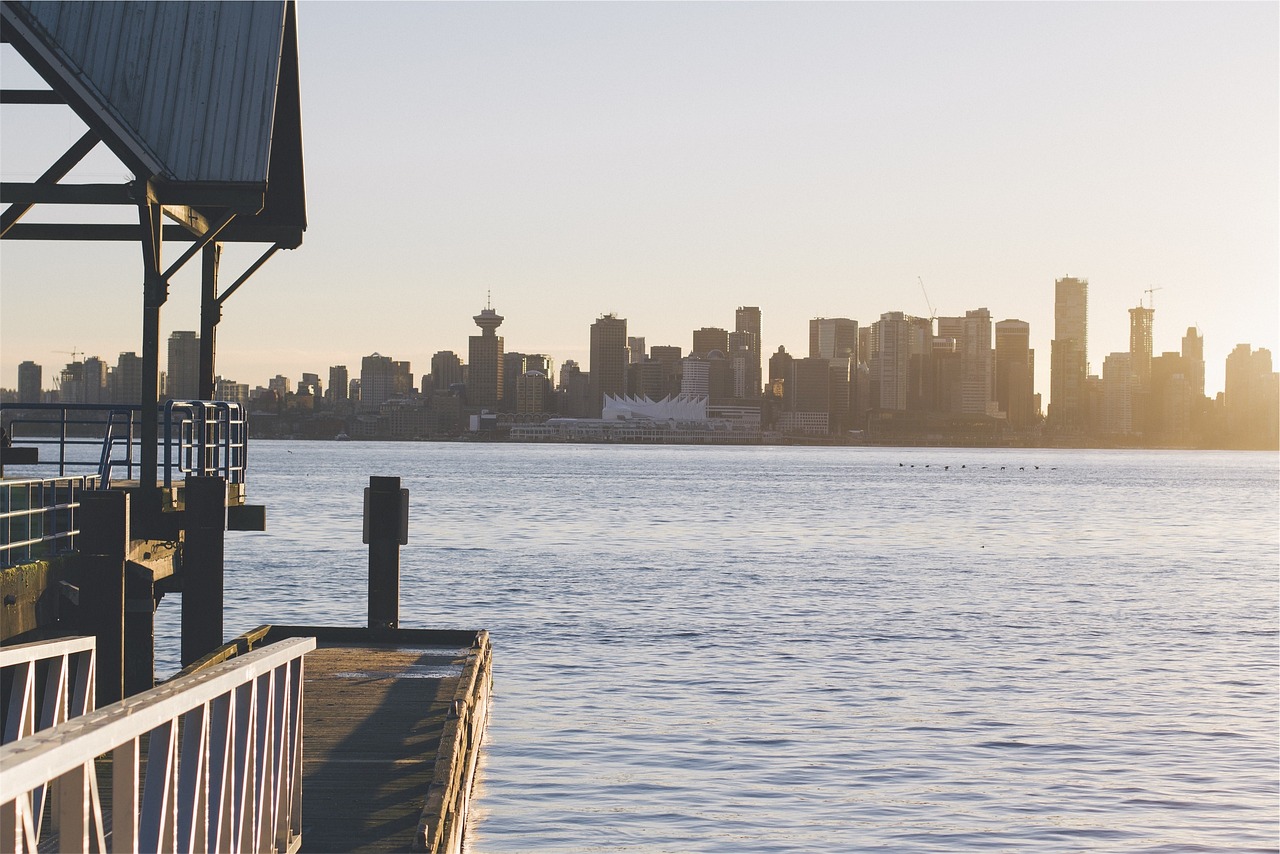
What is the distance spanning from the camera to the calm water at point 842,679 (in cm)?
1526

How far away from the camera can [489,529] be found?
66.2 metres

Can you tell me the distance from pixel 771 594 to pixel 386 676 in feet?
81.2

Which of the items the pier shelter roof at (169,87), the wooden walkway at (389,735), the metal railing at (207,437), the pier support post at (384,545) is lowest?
the wooden walkway at (389,735)

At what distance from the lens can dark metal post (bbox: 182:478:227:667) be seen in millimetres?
15203

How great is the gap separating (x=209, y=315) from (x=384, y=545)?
4.17 metres

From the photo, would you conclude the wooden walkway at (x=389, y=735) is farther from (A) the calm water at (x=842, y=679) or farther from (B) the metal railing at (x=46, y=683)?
(B) the metal railing at (x=46, y=683)

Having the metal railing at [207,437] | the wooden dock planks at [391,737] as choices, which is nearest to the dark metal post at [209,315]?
the metal railing at [207,437]

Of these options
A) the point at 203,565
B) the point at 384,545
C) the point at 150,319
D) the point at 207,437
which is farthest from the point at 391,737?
the point at 384,545

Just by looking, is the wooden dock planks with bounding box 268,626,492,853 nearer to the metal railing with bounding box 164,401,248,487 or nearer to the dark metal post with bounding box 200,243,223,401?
the metal railing with bounding box 164,401,248,487

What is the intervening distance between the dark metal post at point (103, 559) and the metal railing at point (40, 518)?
0.58 meters

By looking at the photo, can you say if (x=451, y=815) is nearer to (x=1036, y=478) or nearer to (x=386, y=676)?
(x=386, y=676)

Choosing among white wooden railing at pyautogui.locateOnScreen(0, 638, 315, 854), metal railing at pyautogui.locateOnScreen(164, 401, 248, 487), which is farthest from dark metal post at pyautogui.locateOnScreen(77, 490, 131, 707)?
white wooden railing at pyautogui.locateOnScreen(0, 638, 315, 854)

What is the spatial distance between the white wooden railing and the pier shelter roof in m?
9.41

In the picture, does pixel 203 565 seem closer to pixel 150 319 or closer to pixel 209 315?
pixel 150 319
